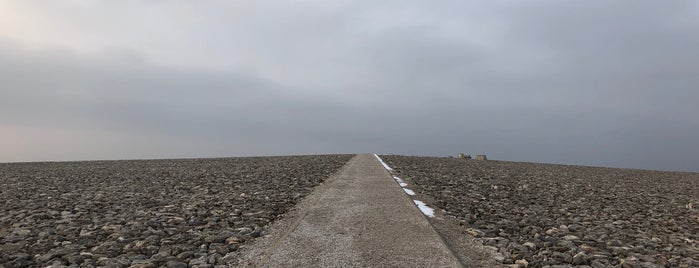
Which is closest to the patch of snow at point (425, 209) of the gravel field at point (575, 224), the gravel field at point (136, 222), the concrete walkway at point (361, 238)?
the concrete walkway at point (361, 238)

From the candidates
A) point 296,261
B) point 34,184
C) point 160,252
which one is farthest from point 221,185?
point 296,261

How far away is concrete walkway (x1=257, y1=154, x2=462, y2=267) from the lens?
5.64m

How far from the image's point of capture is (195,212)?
948 centimetres

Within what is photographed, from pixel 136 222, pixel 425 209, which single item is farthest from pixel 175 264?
pixel 425 209

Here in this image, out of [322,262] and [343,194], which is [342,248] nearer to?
[322,262]

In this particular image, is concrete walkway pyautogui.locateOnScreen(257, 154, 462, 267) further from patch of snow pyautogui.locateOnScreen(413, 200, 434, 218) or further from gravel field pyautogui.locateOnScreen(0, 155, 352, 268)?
gravel field pyautogui.locateOnScreen(0, 155, 352, 268)

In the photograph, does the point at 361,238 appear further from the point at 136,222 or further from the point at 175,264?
the point at 136,222

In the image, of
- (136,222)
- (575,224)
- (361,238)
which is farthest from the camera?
(575,224)

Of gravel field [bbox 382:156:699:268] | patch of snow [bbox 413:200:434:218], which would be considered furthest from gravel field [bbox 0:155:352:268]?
gravel field [bbox 382:156:699:268]

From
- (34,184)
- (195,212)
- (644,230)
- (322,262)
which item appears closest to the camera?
(322,262)

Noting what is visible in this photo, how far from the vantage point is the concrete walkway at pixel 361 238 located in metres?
5.64

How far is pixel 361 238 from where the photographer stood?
22.1 ft

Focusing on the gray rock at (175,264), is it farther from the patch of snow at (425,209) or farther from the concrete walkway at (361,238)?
the patch of snow at (425,209)

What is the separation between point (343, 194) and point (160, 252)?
6.09 m
